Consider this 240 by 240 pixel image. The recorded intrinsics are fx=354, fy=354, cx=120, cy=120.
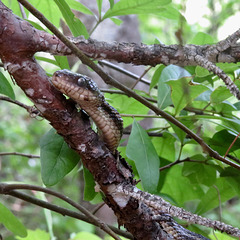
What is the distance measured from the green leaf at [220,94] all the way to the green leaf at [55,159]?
400 millimetres

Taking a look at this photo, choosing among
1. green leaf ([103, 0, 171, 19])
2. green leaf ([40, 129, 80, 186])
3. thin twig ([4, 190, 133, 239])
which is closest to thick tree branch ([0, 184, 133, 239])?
thin twig ([4, 190, 133, 239])

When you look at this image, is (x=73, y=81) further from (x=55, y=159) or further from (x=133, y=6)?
(x=133, y=6)

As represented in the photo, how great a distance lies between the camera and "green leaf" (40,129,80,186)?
31.8 inches

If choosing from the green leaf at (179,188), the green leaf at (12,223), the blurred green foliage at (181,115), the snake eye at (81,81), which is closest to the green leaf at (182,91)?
the blurred green foliage at (181,115)

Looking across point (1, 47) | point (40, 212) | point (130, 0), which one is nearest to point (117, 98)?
point (130, 0)

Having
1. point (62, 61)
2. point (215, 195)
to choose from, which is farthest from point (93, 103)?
point (215, 195)

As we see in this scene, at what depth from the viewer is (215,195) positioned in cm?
110

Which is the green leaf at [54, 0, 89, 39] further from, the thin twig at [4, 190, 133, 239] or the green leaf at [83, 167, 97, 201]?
Answer: the thin twig at [4, 190, 133, 239]

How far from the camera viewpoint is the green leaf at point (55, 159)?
0.81 metres

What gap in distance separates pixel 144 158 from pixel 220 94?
274mm

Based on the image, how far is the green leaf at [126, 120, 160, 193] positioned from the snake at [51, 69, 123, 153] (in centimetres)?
7

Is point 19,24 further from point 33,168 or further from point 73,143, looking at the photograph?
point 33,168

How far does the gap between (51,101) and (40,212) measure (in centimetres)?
269

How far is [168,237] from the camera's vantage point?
79cm
